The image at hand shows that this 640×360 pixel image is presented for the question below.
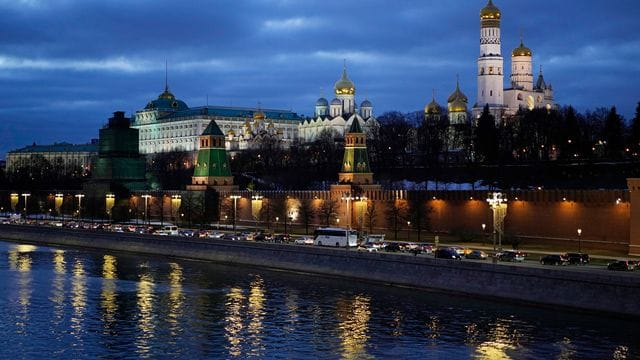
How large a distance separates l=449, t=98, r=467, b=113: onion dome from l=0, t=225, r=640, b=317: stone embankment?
55.4 m

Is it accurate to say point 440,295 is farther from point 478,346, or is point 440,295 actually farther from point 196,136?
point 196,136

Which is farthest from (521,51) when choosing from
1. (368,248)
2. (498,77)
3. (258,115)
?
(368,248)

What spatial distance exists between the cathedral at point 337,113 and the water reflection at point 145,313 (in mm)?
84347

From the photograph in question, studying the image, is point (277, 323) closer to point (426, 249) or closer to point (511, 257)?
point (511, 257)

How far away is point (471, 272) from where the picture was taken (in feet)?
110

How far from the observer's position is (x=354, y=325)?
29.4 meters

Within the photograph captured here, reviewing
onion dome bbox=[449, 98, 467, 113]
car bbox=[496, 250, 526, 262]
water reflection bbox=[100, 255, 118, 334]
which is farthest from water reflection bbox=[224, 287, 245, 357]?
onion dome bbox=[449, 98, 467, 113]

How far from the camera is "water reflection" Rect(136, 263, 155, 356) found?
86.9 feet

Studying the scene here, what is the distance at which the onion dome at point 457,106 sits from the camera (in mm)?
102938

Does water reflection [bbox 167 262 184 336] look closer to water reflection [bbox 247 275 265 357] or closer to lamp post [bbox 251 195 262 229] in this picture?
water reflection [bbox 247 275 265 357]

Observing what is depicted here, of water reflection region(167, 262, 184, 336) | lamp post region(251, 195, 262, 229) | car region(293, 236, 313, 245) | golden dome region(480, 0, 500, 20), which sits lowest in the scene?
water reflection region(167, 262, 184, 336)

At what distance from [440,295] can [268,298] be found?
590 centimetres

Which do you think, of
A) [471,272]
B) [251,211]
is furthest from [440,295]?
[251,211]

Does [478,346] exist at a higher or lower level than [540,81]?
lower
